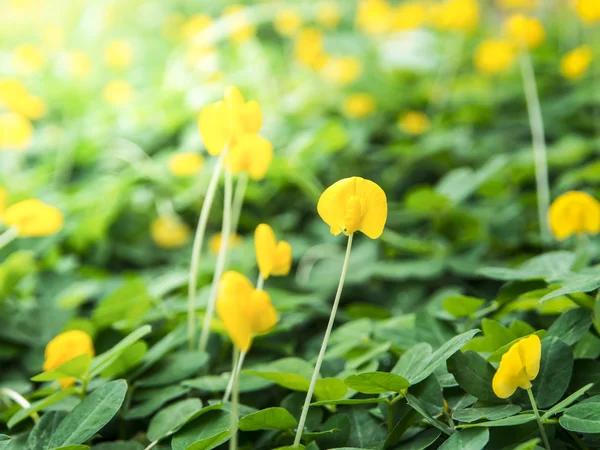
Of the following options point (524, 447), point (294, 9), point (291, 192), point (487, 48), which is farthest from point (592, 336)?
point (294, 9)

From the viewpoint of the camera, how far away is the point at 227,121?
1.94ft

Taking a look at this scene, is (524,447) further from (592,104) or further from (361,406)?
(592,104)

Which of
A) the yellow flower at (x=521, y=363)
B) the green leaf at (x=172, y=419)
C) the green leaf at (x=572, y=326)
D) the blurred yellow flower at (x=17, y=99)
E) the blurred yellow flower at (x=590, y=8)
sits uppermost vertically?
the blurred yellow flower at (x=590, y=8)

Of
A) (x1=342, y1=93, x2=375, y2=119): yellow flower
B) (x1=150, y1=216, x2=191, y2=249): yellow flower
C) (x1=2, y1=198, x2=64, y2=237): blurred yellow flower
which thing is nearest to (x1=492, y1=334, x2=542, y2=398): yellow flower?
(x1=2, y1=198, x2=64, y2=237): blurred yellow flower

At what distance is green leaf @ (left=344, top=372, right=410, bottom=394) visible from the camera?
48 centimetres

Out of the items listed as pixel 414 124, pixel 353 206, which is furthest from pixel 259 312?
pixel 414 124

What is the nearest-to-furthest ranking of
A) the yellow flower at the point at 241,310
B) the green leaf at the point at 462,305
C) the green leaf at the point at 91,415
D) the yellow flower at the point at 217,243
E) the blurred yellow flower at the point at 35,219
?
the yellow flower at the point at 241,310 → the green leaf at the point at 91,415 → the green leaf at the point at 462,305 → the blurred yellow flower at the point at 35,219 → the yellow flower at the point at 217,243

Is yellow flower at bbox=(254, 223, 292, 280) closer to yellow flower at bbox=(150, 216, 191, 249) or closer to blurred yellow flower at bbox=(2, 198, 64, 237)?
blurred yellow flower at bbox=(2, 198, 64, 237)

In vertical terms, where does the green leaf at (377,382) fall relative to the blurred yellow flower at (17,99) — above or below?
below

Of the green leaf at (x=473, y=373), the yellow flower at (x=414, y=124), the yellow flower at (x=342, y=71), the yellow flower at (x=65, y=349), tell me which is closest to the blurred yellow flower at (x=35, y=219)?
the yellow flower at (x=65, y=349)

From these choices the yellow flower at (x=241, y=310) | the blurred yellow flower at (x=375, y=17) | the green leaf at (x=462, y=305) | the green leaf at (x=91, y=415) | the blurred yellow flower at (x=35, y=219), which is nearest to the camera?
the yellow flower at (x=241, y=310)

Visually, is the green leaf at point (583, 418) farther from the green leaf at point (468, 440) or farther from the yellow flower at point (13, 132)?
the yellow flower at point (13, 132)

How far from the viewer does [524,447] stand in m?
0.41

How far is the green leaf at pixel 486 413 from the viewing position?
1.61 ft
